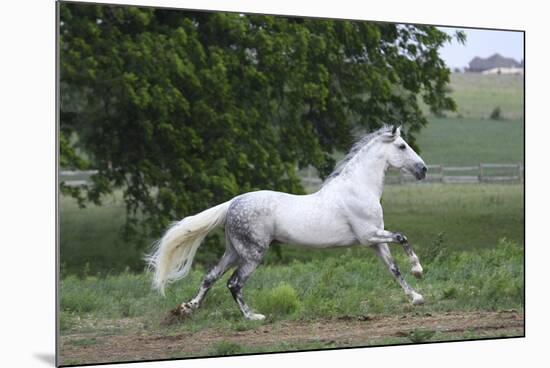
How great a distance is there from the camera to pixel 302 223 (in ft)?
30.7

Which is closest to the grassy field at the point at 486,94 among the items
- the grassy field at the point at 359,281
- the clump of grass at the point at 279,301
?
the grassy field at the point at 359,281

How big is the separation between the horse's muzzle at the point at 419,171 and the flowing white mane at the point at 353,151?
1.30 feet

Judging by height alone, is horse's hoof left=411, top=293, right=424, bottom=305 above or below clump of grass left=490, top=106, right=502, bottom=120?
below

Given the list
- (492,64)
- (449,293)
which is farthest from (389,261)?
(492,64)

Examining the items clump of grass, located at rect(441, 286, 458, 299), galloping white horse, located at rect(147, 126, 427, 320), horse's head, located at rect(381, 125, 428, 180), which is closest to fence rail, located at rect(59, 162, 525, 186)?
horse's head, located at rect(381, 125, 428, 180)

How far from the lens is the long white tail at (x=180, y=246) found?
9219 millimetres

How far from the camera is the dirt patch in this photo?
8844 millimetres

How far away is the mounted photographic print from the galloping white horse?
0.02 metres

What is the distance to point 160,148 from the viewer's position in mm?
9648

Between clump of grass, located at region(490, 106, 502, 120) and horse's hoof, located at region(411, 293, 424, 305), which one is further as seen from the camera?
clump of grass, located at region(490, 106, 502, 120)

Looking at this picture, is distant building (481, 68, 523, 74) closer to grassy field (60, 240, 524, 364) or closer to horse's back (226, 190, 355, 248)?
grassy field (60, 240, 524, 364)

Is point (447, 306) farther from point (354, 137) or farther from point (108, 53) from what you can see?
point (108, 53)

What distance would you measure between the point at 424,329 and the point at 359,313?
574mm

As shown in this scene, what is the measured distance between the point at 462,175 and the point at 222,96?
230cm
